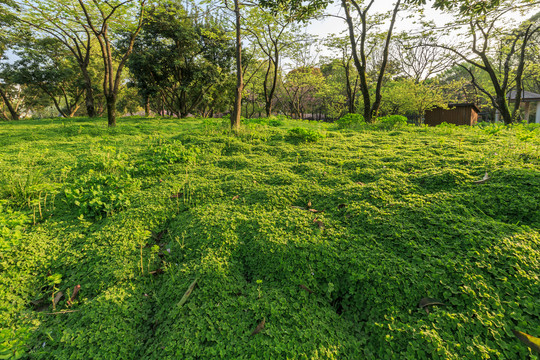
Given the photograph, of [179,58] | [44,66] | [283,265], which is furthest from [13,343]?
[44,66]

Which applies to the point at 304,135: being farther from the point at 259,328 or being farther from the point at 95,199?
the point at 259,328

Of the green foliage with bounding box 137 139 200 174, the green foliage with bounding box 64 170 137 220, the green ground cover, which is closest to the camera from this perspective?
the green ground cover

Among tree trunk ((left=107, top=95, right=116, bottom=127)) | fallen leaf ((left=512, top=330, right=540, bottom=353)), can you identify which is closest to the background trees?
tree trunk ((left=107, top=95, right=116, bottom=127))

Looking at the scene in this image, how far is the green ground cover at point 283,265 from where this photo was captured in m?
1.41

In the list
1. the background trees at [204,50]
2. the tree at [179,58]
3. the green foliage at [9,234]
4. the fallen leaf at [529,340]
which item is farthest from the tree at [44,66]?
the fallen leaf at [529,340]

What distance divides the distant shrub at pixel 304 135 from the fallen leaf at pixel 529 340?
4.54 m

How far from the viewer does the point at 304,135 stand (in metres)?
5.55

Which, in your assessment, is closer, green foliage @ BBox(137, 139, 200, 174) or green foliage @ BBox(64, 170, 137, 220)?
green foliage @ BBox(64, 170, 137, 220)

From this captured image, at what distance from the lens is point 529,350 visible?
49.2 inches

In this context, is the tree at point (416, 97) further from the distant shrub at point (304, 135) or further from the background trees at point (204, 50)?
the distant shrub at point (304, 135)

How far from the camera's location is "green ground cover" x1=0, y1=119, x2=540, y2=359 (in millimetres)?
1413

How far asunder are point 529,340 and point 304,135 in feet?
15.6

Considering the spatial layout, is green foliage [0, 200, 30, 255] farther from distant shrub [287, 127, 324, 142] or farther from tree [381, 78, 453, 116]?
tree [381, 78, 453, 116]

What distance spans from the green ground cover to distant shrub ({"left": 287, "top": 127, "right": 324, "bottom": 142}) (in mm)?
2300
